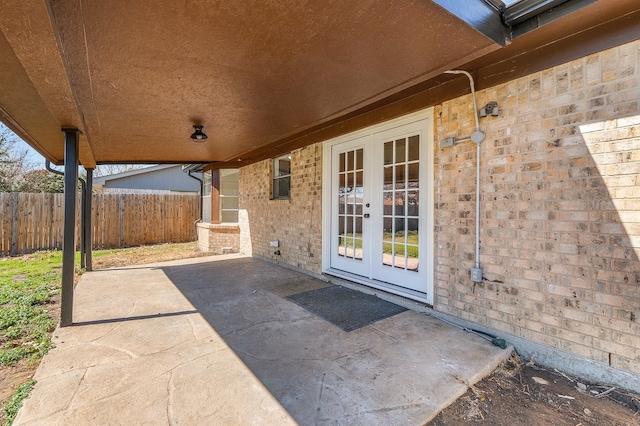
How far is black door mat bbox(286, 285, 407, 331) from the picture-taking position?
3.36 meters

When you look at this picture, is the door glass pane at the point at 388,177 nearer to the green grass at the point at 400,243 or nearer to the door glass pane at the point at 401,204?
the door glass pane at the point at 401,204

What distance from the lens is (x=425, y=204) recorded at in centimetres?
370

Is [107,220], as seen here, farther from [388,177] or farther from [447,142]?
[447,142]

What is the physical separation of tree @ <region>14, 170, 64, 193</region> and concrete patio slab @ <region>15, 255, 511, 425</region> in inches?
574

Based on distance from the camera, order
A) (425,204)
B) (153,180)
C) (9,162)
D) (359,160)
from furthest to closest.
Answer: (153,180)
(9,162)
(359,160)
(425,204)

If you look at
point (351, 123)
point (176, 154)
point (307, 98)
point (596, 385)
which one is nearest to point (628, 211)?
point (596, 385)

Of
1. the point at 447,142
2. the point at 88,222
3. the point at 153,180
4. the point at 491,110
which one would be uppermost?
the point at 153,180

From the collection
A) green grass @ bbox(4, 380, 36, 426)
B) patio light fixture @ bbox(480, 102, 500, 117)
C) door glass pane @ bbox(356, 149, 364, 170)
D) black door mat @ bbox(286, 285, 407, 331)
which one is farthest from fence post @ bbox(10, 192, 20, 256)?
patio light fixture @ bbox(480, 102, 500, 117)

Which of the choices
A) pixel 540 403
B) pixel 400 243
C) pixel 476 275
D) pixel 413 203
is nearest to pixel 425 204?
pixel 413 203

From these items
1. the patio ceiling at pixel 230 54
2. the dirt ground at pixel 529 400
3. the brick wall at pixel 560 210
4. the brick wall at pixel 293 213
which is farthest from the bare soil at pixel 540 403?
the brick wall at pixel 293 213

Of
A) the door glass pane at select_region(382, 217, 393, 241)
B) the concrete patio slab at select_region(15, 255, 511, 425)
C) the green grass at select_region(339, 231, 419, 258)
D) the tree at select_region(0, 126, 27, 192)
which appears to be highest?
the tree at select_region(0, 126, 27, 192)

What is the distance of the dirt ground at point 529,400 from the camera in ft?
6.24

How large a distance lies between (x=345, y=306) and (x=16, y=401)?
2.98 metres

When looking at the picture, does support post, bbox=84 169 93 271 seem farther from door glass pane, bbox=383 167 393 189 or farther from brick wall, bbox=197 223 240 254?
door glass pane, bbox=383 167 393 189
